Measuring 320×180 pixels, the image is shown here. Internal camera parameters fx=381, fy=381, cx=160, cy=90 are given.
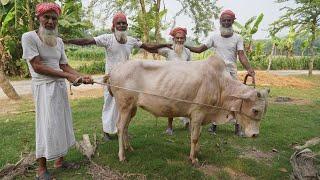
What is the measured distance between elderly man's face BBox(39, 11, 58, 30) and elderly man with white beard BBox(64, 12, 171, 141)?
126 centimetres

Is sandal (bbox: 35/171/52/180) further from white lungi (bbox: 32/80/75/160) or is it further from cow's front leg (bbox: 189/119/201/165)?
cow's front leg (bbox: 189/119/201/165)

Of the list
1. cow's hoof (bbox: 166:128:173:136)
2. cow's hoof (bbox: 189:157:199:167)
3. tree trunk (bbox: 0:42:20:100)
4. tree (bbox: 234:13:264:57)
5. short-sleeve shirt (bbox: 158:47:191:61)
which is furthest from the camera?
tree (bbox: 234:13:264:57)

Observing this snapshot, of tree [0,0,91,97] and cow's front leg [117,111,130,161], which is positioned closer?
cow's front leg [117,111,130,161]

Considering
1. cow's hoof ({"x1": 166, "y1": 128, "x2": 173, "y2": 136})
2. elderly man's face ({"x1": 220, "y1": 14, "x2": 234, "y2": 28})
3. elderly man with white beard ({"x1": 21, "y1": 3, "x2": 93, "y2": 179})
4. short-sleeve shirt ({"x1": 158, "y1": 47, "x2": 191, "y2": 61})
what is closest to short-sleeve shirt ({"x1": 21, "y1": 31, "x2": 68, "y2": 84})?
elderly man with white beard ({"x1": 21, "y1": 3, "x2": 93, "y2": 179})

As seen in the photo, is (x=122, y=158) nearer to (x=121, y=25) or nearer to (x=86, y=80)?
(x=86, y=80)

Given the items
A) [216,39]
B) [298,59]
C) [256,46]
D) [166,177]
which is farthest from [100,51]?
[166,177]

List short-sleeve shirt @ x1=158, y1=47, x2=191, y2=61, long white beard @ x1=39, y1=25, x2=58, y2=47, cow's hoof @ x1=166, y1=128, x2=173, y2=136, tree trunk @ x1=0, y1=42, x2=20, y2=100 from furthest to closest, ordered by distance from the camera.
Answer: tree trunk @ x1=0, y1=42, x2=20, y2=100, cow's hoof @ x1=166, y1=128, x2=173, y2=136, short-sleeve shirt @ x1=158, y1=47, x2=191, y2=61, long white beard @ x1=39, y1=25, x2=58, y2=47

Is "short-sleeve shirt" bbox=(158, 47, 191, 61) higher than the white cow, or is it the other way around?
"short-sleeve shirt" bbox=(158, 47, 191, 61)

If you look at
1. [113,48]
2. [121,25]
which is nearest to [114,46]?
[113,48]

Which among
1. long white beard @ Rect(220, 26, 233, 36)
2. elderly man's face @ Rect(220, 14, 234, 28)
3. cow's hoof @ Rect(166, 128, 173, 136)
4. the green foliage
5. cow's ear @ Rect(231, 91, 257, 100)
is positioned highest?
elderly man's face @ Rect(220, 14, 234, 28)

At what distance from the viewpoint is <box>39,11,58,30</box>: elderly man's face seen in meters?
4.76

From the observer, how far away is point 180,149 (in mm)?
6359

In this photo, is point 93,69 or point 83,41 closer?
point 83,41

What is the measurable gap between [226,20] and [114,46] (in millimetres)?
2144
